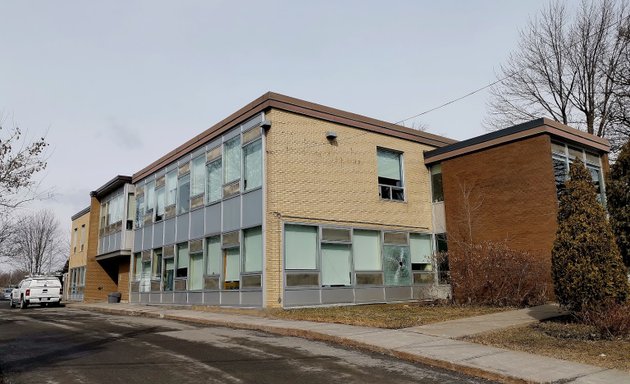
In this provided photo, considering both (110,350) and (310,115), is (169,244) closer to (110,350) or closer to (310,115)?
(310,115)

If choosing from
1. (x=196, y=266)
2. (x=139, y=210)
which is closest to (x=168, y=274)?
(x=196, y=266)

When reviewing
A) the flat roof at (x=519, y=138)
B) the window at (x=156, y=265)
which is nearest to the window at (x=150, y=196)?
the window at (x=156, y=265)

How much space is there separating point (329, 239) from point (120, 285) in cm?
1943

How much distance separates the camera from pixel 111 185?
3034 cm

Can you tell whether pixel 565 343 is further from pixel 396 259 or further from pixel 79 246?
pixel 79 246

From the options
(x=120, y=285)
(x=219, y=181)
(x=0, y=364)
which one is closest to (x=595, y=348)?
(x=0, y=364)

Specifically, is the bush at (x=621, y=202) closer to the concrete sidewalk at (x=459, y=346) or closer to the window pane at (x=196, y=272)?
the concrete sidewalk at (x=459, y=346)

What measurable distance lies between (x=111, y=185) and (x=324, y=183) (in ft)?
57.3

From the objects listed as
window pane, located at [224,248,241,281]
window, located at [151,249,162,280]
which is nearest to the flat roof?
window pane, located at [224,248,241,281]

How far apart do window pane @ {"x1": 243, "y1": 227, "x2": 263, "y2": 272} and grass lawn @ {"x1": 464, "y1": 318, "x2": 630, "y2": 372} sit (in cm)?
876

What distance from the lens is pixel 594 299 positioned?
10.5 m

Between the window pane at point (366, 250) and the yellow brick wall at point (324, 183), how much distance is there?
0.39 metres

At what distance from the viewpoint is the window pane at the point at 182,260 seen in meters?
21.9

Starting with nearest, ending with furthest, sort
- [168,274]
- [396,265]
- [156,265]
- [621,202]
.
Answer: [621,202] < [396,265] < [168,274] < [156,265]
